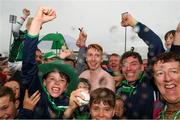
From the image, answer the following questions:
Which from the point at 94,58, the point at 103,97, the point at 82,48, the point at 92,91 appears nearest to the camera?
the point at 103,97

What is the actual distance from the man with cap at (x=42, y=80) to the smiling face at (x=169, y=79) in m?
1.09

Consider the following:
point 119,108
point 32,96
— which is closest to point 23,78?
point 32,96

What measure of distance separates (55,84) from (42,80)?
0.62 feet

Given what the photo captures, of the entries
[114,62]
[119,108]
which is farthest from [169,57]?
[114,62]

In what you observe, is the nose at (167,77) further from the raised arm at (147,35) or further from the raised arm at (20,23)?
the raised arm at (20,23)

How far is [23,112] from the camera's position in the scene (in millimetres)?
3215

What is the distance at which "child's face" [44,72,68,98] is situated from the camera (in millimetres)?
3465

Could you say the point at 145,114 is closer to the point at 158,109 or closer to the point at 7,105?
the point at 158,109

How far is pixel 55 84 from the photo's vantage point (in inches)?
138

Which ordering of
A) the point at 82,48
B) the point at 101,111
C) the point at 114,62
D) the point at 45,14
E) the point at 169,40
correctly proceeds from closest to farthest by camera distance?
the point at 101,111, the point at 45,14, the point at 169,40, the point at 82,48, the point at 114,62

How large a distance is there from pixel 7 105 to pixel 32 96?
0.34 metres

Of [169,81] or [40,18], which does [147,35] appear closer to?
[169,81]

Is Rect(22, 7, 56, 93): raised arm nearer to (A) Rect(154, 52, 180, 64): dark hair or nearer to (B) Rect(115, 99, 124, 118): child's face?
(B) Rect(115, 99, 124, 118): child's face

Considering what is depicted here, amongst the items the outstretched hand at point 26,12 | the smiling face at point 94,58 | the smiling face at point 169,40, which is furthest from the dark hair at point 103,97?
the outstretched hand at point 26,12
